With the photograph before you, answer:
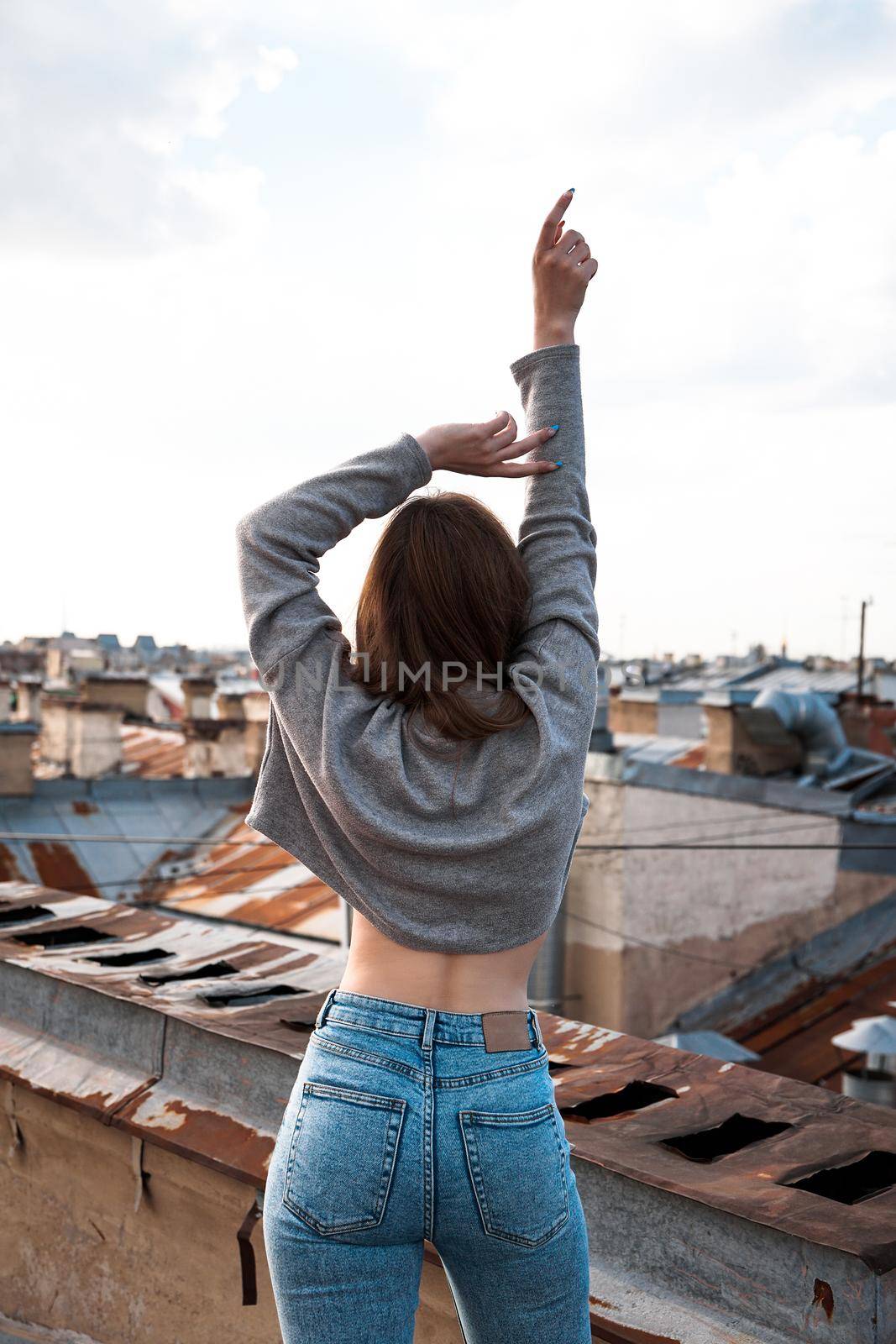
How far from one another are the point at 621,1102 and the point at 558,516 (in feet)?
3.89

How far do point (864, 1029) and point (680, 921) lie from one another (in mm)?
5604

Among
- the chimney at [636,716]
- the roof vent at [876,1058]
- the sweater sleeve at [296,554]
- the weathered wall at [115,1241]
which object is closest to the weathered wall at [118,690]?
the chimney at [636,716]

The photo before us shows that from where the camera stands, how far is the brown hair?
1628mm

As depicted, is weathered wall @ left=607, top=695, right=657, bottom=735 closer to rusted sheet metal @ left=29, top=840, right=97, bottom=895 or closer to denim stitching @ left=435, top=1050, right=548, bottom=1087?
rusted sheet metal @ left=29, top=840, right=97, bottom=895

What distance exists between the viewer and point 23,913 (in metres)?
3.84

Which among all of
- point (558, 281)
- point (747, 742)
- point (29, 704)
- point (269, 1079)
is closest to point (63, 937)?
point (269, 1079)

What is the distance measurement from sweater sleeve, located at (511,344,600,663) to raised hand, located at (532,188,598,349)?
4cm

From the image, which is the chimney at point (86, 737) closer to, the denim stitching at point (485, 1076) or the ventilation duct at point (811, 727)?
the ventilation duct at point (811, 727)

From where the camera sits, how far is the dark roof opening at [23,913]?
377 centimetres

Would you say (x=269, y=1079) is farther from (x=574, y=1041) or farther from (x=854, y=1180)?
(x=854, y=1180)

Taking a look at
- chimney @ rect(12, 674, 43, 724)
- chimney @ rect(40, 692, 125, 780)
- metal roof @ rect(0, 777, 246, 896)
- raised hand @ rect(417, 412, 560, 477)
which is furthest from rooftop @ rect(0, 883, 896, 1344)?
chimney @ rect(12, 674, 43, 724)

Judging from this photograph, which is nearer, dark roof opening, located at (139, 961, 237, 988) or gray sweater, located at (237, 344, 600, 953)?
gray sweater, located at (237, 344, 600, 953)

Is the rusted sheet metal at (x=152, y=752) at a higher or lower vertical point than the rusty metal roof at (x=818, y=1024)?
higher

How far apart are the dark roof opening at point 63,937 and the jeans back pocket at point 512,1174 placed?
2221 mm
